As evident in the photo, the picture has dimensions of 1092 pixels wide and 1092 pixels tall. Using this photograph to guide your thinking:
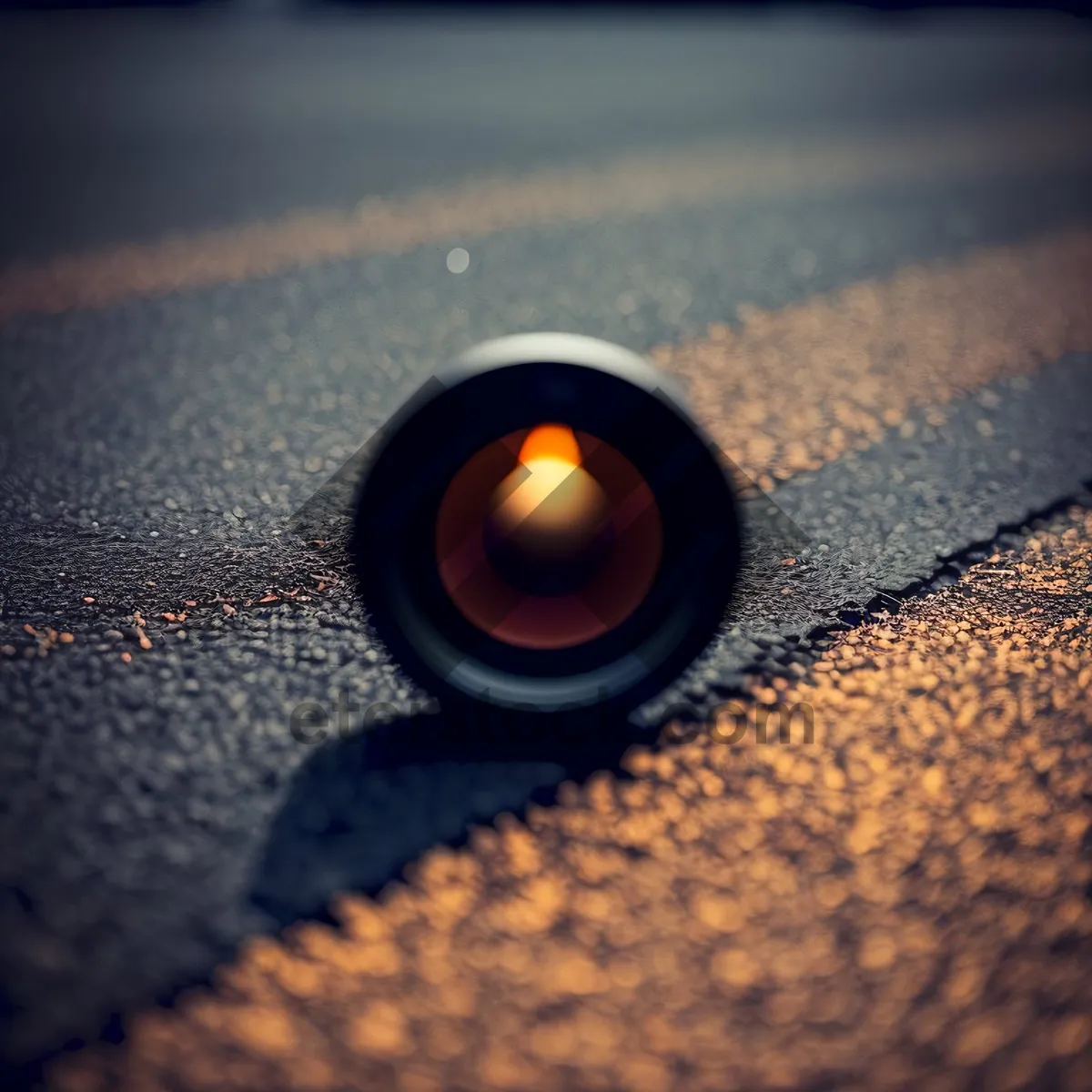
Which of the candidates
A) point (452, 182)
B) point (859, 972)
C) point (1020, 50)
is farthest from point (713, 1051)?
point (1020, 50)

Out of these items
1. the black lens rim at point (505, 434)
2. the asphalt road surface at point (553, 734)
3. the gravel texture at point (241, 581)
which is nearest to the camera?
the asphalt road surface at point (553, 734)

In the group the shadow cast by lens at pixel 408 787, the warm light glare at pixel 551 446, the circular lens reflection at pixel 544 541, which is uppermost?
the warm light glare at pixel 551 446

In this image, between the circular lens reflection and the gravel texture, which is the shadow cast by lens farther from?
the circular lens reflection

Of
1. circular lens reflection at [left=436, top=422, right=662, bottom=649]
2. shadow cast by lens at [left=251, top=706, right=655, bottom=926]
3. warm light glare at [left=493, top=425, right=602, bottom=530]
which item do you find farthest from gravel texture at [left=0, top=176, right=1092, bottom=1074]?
warm light glare at [left=493, top=425, right=602, bottom=530]

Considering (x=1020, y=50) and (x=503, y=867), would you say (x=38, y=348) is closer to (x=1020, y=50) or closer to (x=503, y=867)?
(x=503, y=867)

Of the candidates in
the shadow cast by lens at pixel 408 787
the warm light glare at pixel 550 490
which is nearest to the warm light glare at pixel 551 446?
the warm light glare at pixel 550 490

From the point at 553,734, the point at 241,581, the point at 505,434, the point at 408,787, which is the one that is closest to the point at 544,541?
the point at 505,434

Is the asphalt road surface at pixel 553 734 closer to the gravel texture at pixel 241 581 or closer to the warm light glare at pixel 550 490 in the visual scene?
the gravel texture at pixel 241 581
